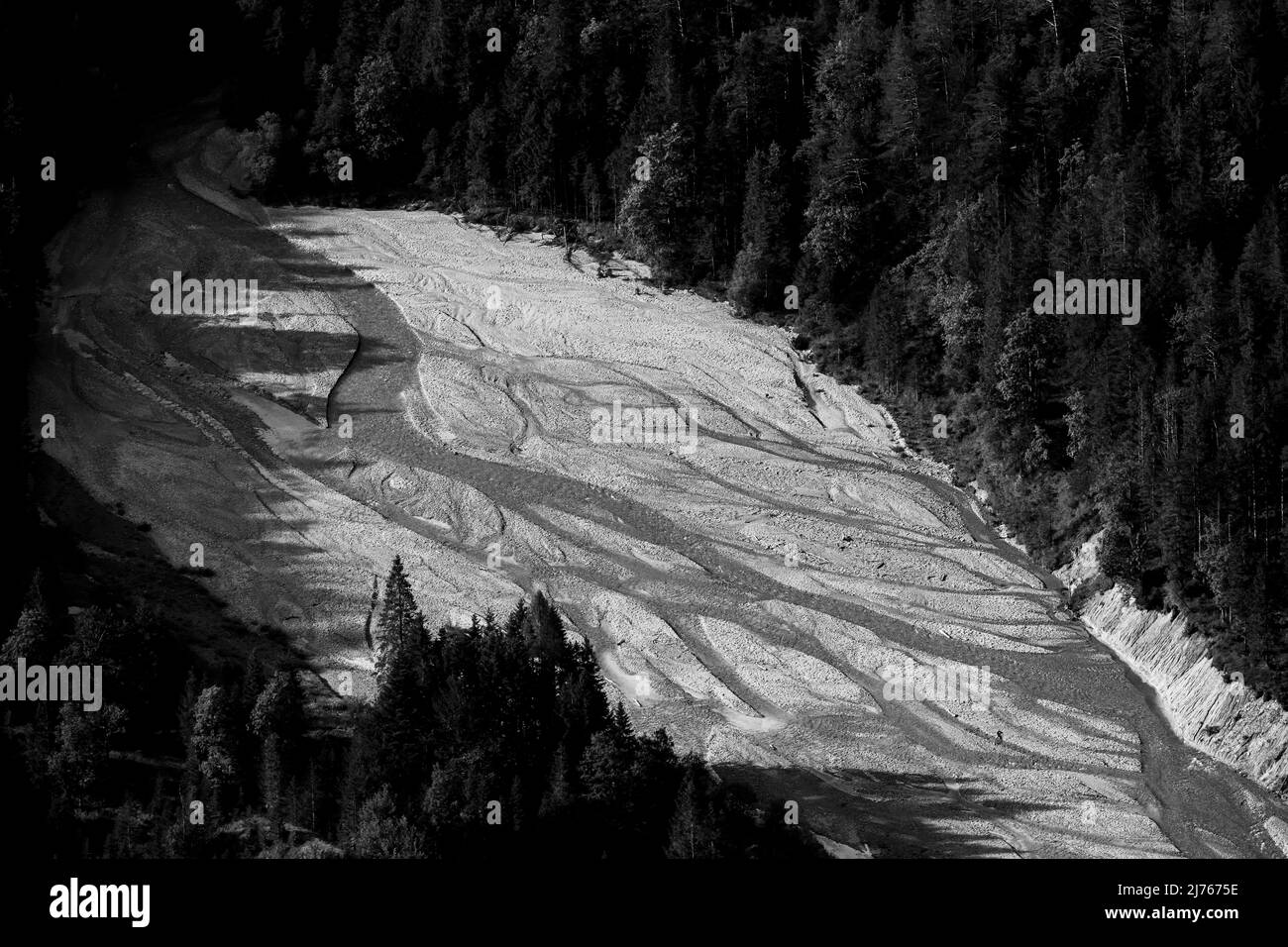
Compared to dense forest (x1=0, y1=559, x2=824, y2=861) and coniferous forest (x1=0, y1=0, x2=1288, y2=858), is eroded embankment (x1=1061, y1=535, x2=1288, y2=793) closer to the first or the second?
coniferous forest (x1=0, y1=0, x2=1288, y2=858)

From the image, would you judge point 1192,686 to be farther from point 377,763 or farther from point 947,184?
point 377,763

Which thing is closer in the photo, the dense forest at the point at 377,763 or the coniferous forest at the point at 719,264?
the dense forest at the point at 377,763

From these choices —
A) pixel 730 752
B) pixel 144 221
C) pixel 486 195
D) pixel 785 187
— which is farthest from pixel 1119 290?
pixel 144 221

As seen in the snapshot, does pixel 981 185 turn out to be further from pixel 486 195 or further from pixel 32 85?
pixel 32 85

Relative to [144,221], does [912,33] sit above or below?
above

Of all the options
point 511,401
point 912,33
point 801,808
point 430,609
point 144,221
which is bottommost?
point 801,808

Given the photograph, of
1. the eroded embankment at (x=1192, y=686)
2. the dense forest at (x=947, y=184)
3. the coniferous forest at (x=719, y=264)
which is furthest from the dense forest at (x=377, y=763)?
the dense forest at (x=947, y=184)

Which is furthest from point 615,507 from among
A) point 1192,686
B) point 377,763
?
point 1192,686

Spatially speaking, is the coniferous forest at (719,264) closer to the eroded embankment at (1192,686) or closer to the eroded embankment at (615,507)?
the eroded embankment at (1192,686)

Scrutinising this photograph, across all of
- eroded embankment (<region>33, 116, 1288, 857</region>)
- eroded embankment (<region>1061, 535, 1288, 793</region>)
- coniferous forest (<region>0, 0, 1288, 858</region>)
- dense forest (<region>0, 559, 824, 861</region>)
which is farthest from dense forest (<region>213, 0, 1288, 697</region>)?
dense forest (<region>0, 559, 824, 861</region>)
